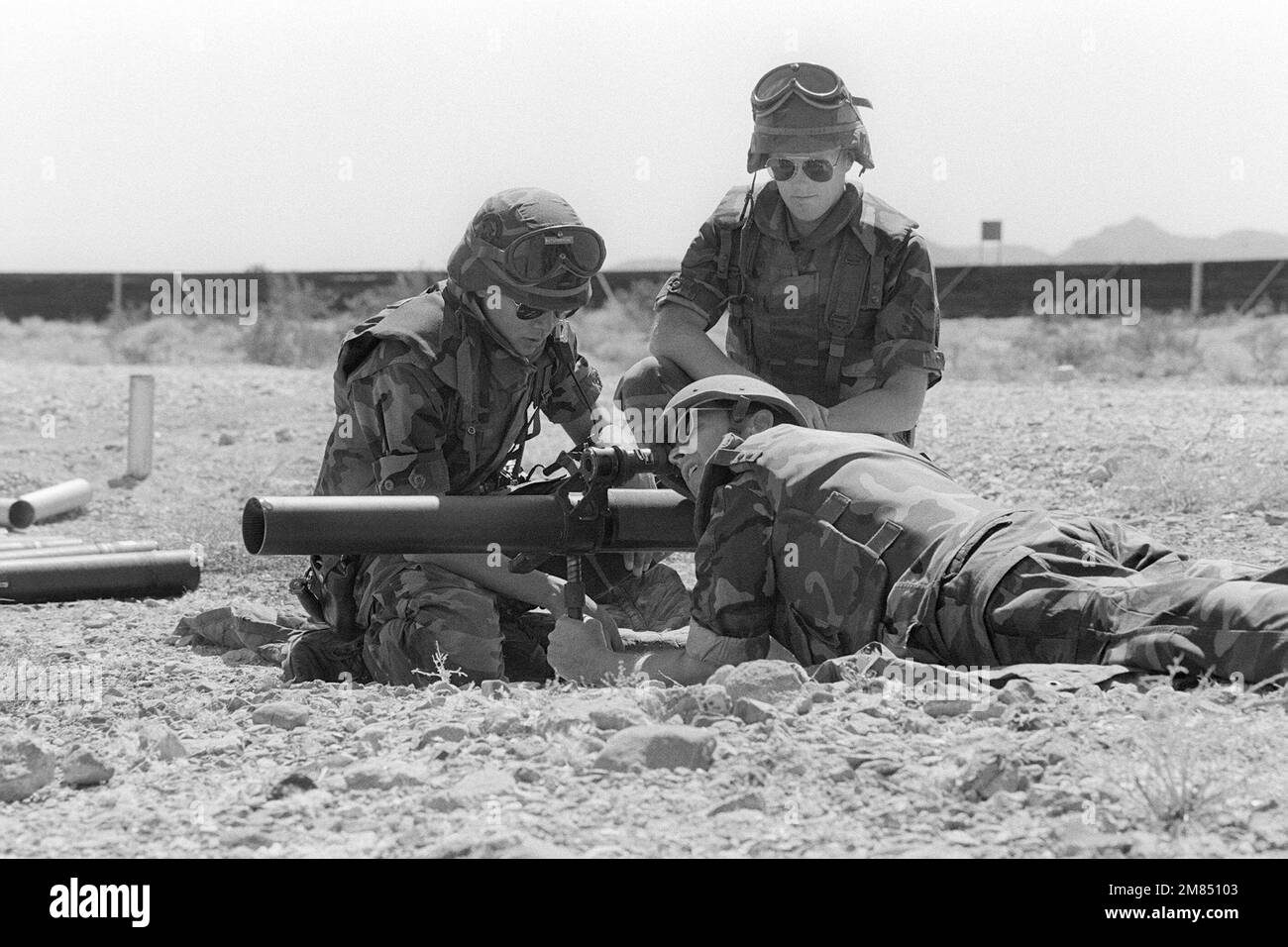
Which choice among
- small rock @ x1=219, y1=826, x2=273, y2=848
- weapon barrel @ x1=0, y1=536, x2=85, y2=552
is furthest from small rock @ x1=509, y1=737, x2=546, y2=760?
weapon barrel @ x1=0, y1=536, x2=85, y2=552

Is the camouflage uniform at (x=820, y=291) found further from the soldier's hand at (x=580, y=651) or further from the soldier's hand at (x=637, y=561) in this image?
the soldier's hand at (x=580, y=651)

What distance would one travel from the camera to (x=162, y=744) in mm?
3744

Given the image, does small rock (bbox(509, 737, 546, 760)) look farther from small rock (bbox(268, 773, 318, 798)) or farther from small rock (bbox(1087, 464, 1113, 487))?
small rock (bbox(1087, 464, 1113, 487))

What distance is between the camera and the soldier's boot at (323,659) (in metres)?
5.49

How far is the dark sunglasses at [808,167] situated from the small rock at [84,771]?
3.18 m

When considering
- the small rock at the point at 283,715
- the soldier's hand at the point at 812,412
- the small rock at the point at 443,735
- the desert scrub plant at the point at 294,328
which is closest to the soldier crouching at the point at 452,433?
the soldier's hand at the point at 812,412

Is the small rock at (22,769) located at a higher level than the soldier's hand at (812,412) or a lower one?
lower

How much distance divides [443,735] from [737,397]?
1474 mm

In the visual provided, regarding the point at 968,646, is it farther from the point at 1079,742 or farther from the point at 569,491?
the point at 569,491

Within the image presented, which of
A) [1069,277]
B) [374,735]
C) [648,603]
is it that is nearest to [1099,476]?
[648,603]

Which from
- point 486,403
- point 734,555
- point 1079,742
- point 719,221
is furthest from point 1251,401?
point 1079,742

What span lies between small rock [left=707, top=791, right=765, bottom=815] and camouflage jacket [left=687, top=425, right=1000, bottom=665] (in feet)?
3.70
